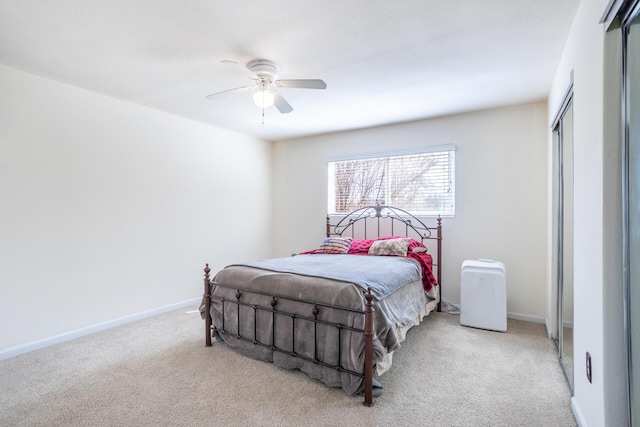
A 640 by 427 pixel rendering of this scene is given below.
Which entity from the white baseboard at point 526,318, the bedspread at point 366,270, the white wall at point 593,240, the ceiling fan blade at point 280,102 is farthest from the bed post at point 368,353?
the white baseboard at point 526,318

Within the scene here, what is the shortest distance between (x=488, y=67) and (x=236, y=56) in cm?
214

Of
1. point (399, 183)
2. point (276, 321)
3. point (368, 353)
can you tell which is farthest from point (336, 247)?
point (368, 353)

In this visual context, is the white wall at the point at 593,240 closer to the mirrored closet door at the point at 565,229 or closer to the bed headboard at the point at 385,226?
the mirrored closet door at the point at 565,229

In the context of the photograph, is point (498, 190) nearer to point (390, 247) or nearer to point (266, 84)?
point (390, 247)

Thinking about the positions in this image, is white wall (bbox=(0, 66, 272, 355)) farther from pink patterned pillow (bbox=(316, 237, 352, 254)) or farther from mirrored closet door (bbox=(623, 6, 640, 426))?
mirrored closet door (bbox=(623, 6, 640, 426))

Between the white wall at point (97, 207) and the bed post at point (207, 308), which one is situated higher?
the white wall at point (97, 207)

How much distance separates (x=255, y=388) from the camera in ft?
7.54

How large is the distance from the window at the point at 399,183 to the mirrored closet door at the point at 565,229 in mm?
1375

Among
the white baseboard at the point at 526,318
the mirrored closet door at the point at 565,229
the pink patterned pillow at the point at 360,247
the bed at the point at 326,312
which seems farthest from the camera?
the pink patterned pillow at the point at 360,247

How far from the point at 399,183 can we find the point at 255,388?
10.7 ft

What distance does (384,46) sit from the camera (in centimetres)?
247

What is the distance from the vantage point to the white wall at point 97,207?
2883 millimetres

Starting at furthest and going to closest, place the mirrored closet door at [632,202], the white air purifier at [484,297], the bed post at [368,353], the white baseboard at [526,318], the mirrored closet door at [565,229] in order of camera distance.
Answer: the white baseboard at [526,318] → the white air purifier at [484,297] → the mirrored closet door at [565,229] → the bed post at [368,353] → the mirrored closet door at [632,202]

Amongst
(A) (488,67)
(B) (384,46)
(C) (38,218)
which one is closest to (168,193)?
(C) (38,218)
